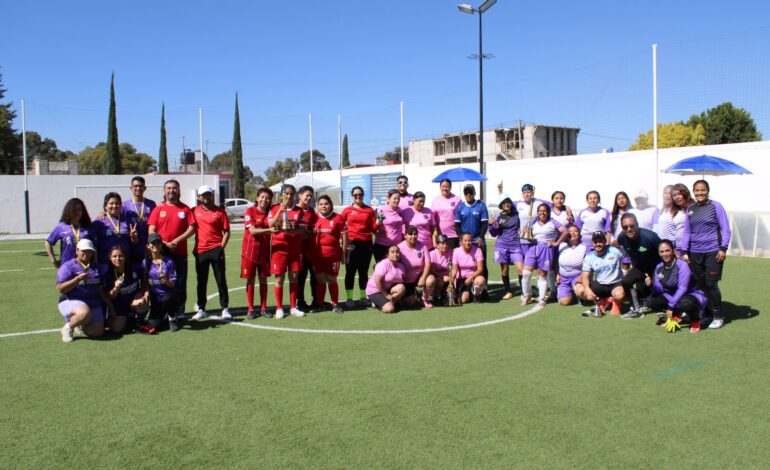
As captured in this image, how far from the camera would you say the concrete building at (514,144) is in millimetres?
56031

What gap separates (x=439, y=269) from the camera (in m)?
8.86

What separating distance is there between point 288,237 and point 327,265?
70 centimetres

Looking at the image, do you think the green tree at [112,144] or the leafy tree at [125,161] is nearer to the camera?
the green tree at [112,144]

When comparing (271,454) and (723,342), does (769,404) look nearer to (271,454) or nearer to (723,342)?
(723,342)

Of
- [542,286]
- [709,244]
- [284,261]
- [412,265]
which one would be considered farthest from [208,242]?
[709,244]

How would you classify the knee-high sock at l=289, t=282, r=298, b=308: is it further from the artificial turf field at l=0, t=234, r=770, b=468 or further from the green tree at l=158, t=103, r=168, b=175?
the green tree at l=158, t=103, r=168, b=175

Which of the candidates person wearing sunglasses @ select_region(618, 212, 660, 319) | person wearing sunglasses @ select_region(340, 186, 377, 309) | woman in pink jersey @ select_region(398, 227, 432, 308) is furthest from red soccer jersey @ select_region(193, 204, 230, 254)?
person wearing sunglasses @ select_region(618, 212, 660, 319)

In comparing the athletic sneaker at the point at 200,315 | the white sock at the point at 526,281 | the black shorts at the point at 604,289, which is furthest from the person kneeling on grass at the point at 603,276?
the athletic sneaker at the point at 200,315

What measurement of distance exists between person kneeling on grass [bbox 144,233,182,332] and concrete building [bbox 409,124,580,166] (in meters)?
46.9

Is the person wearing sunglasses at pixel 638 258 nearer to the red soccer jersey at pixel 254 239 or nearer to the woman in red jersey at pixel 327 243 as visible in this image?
the woman in red jersey at pixel 327 243

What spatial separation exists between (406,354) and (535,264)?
3507 millimetres

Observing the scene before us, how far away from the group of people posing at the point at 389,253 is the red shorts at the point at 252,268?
0.06 feet

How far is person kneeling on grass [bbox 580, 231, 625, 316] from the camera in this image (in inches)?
312

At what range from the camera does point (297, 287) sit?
822 cm
